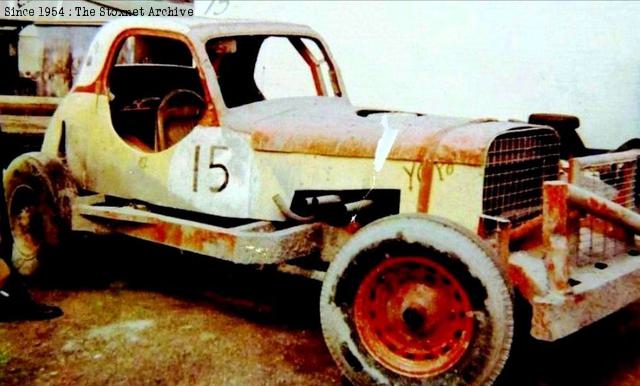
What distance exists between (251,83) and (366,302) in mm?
2538

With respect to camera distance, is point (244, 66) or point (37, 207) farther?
point (244, 66)

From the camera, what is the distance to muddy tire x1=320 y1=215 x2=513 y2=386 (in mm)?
3223

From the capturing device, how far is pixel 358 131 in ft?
13.5

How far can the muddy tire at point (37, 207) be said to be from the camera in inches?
196

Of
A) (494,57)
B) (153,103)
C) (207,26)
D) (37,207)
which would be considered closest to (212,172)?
(207,26)

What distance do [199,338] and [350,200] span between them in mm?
1199

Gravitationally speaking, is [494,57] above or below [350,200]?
above

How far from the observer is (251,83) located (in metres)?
5.61

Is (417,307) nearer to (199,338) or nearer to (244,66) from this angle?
(199,338)

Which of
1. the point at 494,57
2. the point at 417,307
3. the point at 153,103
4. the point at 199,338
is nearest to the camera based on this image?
the point at 417,307

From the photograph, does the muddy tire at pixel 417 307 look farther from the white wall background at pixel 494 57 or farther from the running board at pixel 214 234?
the white wall background at pixel 494 57

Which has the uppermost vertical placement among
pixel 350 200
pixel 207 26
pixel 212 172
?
pixel 207 26

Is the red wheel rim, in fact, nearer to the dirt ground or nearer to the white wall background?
the dirt ground

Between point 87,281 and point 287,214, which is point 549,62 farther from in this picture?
point 87,281
